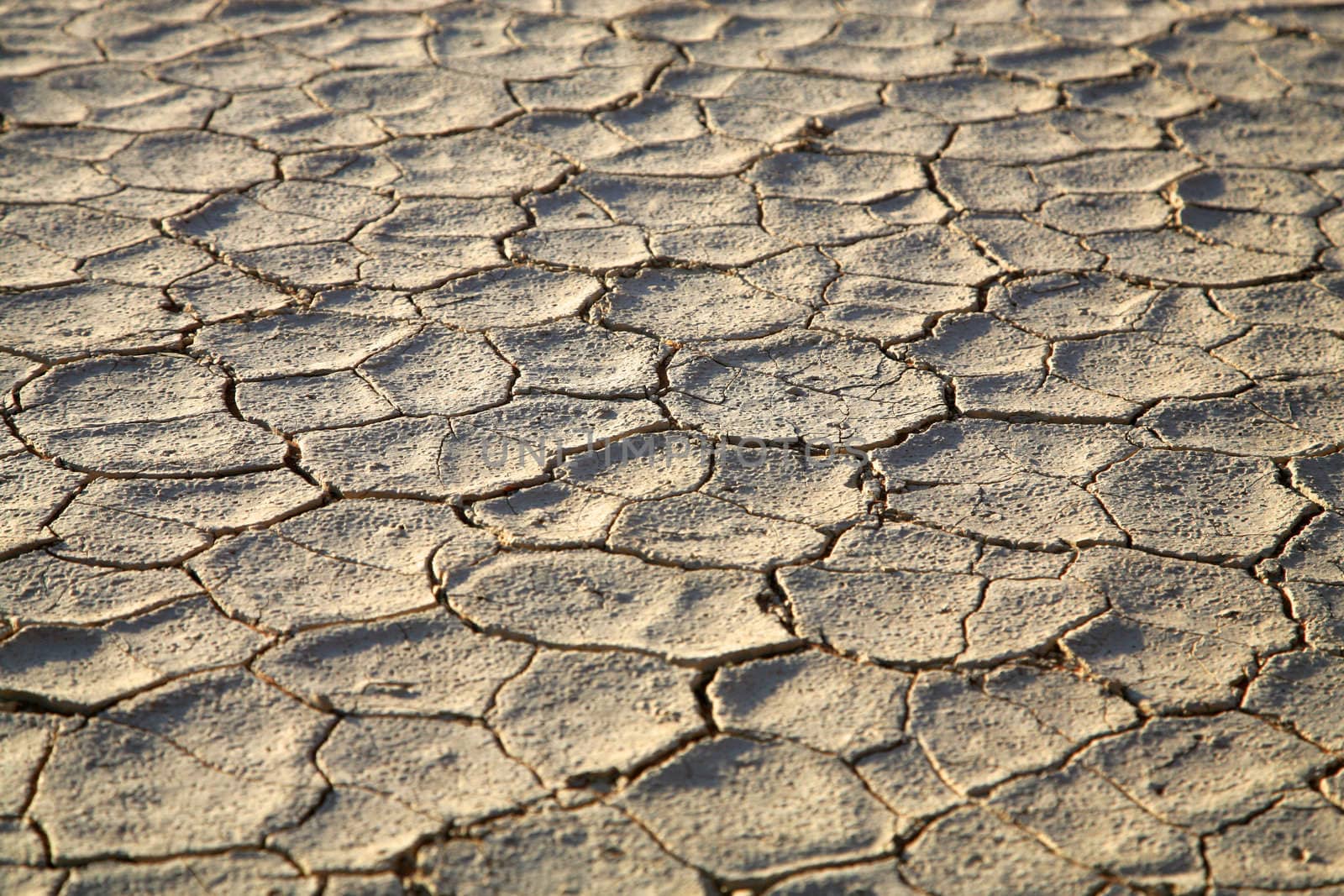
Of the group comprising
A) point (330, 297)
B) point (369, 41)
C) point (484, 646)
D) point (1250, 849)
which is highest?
point (369, 41)

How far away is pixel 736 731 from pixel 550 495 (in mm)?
676

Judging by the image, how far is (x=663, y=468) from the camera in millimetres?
2547

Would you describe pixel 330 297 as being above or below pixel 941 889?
above

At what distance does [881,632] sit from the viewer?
2168mm

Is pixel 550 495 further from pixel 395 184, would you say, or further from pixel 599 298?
pixel 395 184

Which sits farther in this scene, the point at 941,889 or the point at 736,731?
the point at 736,731

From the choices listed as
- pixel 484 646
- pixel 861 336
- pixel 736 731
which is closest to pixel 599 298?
pixel 861 336

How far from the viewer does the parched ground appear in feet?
6.08

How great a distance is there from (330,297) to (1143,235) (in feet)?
6.80

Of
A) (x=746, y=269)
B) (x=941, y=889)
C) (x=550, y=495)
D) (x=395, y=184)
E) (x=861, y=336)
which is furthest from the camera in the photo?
(x=395, y=184)

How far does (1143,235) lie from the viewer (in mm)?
3381

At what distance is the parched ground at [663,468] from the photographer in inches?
73.0

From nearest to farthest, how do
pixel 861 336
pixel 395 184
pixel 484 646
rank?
1. pixel 484 646
2. pixel 861 336
3. pixel 395 184

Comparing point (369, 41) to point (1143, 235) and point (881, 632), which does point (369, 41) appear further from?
point (881, 632)
